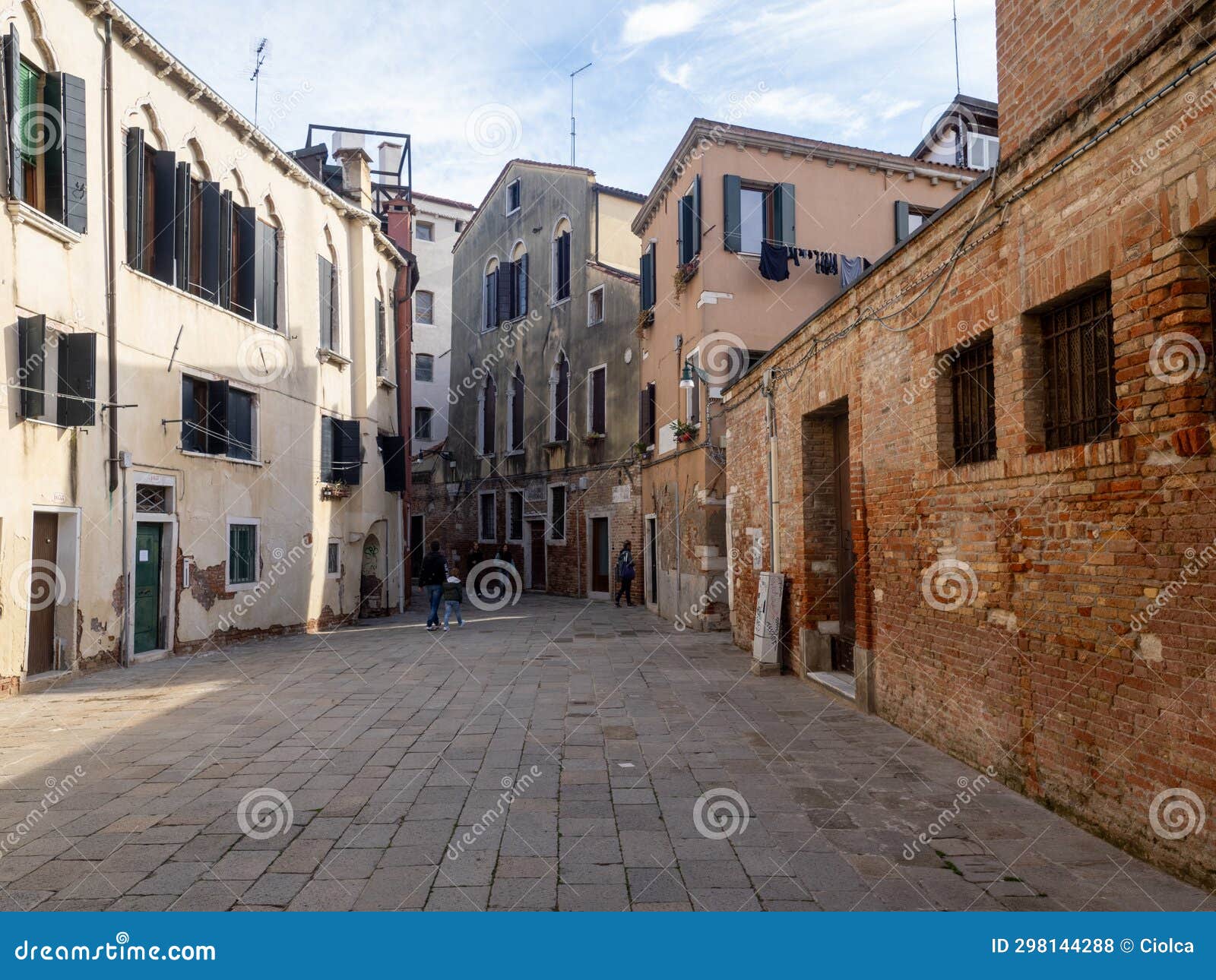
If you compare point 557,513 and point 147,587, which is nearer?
point 147,587

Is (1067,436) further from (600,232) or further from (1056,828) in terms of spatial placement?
(600,232)

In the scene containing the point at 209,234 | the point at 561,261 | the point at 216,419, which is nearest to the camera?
the point at 209,234

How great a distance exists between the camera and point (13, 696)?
9.00m

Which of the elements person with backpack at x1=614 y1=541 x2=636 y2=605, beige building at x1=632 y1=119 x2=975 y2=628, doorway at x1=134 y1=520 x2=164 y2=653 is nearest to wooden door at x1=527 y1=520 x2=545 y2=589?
person with backpack at x1=614 y1=541 x2=636 y2=605

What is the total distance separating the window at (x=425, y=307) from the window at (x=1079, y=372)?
32.5 m

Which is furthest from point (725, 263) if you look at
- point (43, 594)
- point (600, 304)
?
point (43, 594)

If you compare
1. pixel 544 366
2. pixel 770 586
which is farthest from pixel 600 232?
pixel 770 586

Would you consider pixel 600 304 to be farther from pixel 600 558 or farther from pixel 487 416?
pixel 487 416

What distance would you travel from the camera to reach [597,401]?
21.9 m

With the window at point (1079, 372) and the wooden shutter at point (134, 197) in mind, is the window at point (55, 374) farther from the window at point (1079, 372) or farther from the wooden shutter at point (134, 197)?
the window at point (1079, 372)

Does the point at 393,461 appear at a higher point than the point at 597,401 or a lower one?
lower

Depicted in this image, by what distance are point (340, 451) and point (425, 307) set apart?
20.2m

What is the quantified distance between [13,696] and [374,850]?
22.1ft

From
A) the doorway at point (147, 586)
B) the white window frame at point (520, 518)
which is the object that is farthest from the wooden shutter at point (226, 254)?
the white window frame at point (520, 518)
